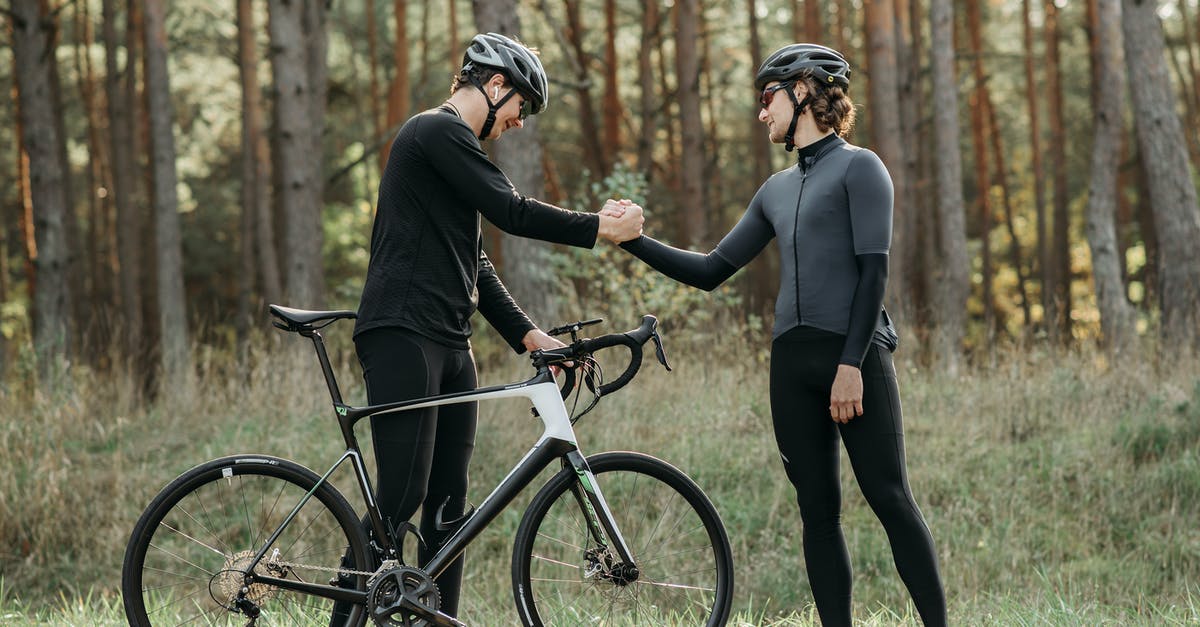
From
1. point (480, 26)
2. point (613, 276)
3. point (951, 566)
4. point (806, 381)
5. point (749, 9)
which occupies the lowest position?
point (951, 566)

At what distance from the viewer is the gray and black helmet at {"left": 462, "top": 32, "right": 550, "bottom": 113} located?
3.68 m

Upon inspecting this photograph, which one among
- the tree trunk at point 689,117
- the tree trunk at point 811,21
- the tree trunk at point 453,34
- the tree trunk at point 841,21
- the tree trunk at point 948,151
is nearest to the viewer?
the tree trunk at point 948,151

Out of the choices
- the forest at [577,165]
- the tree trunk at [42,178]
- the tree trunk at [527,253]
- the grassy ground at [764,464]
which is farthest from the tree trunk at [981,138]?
the tree trunk at [42,178]

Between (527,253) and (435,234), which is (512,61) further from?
(527,253)

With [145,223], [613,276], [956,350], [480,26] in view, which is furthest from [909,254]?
[145,223]

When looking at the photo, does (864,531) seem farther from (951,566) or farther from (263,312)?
(263,312)

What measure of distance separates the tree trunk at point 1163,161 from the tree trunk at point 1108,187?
2.28 feet

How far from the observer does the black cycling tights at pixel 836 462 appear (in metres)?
3.67

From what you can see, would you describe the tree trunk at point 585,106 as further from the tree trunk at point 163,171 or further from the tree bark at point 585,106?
the tree trunk at point 163,171

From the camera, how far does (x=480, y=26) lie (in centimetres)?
952

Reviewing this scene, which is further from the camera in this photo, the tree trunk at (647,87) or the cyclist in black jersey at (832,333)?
the tree trunk at (647,87)

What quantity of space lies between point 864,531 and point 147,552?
15.1 ft

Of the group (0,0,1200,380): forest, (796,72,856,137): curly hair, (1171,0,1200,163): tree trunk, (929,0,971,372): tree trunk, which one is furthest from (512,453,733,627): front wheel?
(1171,0,1200,163): tree trunk

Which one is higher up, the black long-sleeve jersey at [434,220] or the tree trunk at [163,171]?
the tree trunk at [163,171]
